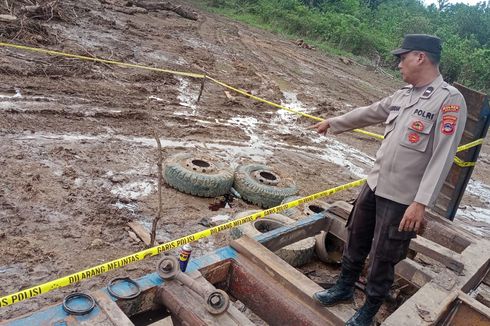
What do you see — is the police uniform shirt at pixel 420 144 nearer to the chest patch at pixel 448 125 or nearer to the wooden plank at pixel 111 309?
the chest patch at pixel 448 125

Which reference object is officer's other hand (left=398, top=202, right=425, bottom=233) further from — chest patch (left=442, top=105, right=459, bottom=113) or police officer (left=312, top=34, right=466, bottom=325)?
chest patch (left=442, top=105, right=459, bottom=113)

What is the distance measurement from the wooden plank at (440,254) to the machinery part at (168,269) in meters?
2.24

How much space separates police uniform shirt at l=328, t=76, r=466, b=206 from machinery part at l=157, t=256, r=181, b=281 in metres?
1.44

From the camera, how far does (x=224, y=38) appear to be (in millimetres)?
19125

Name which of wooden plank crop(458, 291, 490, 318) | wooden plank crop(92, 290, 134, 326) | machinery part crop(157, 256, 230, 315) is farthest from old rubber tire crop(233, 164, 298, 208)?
wooden plank crop(92, 290, 134, 326)

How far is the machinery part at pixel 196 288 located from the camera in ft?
8.45

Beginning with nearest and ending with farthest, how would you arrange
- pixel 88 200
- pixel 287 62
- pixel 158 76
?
pixel 88 200
pixel 158 76
pixel 287 62

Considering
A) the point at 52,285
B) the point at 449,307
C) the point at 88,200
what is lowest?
the point at 88,200

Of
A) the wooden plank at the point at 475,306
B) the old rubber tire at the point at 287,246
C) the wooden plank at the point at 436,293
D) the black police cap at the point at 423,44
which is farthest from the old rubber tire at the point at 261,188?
the black police cap at the point at 423,44

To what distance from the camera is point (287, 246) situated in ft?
14.9

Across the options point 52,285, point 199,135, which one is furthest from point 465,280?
point 199,135

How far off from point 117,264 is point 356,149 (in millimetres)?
8024

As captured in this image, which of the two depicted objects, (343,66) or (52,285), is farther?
(343,66)

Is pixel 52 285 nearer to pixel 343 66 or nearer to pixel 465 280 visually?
pixel 465 280
